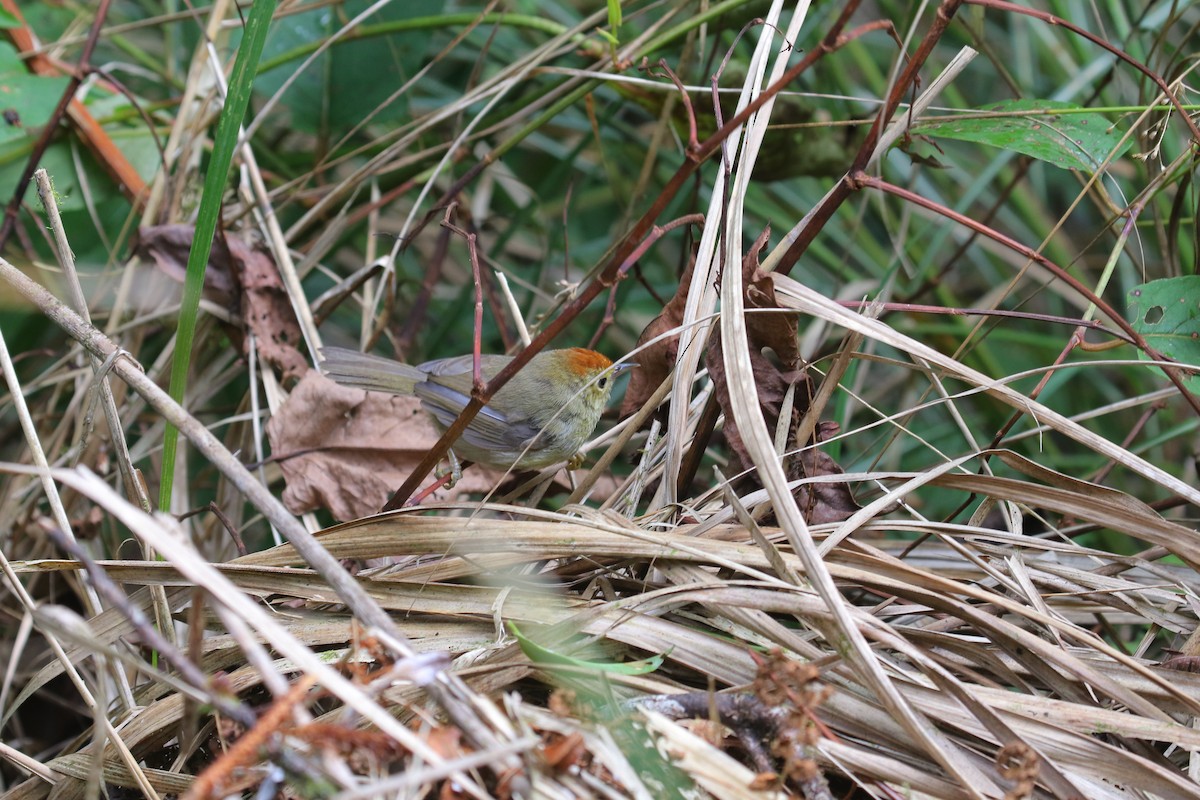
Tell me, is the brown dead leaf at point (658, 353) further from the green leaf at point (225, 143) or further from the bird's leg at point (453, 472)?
the green leaf at point (225, 143)

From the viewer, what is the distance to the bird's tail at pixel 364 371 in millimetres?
2826

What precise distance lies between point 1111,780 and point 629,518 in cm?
99

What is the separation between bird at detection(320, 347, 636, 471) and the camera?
2814mm

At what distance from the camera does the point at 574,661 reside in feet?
4.60

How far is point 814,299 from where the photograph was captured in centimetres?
190

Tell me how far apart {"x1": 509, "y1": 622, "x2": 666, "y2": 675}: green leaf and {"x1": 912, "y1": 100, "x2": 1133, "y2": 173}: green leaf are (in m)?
1.36

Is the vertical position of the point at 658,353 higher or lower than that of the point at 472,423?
higher

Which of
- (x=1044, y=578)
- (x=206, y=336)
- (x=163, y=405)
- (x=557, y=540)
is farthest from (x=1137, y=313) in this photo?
(x=206, y=336)

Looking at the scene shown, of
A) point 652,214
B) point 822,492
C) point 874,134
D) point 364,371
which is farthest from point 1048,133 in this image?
point 364,371

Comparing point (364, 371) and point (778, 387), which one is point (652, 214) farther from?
point (364, 371)

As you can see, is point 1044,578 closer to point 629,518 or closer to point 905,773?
point 905,773

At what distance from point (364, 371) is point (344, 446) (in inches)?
10.6

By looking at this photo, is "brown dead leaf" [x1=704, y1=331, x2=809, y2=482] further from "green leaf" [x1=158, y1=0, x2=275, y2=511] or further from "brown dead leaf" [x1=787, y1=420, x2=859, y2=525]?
"green leaf" [x1=158, y1=0, x2=275, y2=511]

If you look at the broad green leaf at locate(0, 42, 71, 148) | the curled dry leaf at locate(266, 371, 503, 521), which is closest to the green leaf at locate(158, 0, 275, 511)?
the curled dry leaf at locate(266, 371, 503, 521)
